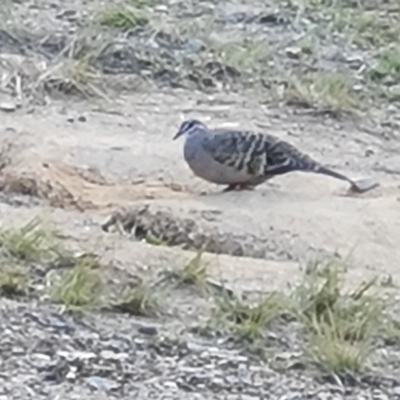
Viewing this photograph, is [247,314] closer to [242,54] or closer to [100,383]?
[100,383]

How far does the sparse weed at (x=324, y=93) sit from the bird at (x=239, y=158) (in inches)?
54.7

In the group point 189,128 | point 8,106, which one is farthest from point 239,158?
point 8,106

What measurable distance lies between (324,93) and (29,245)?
327 cm

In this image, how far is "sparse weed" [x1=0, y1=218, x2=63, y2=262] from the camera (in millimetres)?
4555

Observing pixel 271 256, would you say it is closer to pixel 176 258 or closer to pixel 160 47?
pixel 176 258

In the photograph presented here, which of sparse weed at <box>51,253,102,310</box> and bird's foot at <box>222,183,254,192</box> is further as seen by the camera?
bird's foot at <box>222,183,254,192</box>

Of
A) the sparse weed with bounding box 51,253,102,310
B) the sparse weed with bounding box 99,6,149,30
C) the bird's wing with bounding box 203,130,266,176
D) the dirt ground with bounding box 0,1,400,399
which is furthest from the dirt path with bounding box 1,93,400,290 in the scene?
the sparse weed with bounding box 99,6,149,30

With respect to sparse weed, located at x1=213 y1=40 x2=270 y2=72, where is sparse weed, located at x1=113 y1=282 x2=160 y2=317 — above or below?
above

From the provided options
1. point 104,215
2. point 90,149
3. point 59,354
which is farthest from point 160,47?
point 59,354

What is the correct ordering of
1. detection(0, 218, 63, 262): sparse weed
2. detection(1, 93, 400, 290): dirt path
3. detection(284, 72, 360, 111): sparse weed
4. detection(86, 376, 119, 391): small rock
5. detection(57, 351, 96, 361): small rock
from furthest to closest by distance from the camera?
detection(284, 72, 360, 111): sparse weed, detection(1, 93, 400, 290): dirt path, detection(0, 218, 63, 262): sparse weed, detection(57, 351, 96, 361): small rock, detection(86, 376, 119, 391): small rock

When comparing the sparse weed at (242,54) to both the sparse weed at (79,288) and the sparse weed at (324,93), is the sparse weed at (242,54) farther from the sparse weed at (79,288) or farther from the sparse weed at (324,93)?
the sparse weed at (79,288)

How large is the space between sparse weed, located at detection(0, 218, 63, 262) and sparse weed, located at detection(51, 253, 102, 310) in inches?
8.0

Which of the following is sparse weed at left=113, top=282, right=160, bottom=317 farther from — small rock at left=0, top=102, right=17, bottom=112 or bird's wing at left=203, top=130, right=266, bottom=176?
small rock at left=0, top=102, right=17, bottom=112

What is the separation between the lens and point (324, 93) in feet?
24.8
